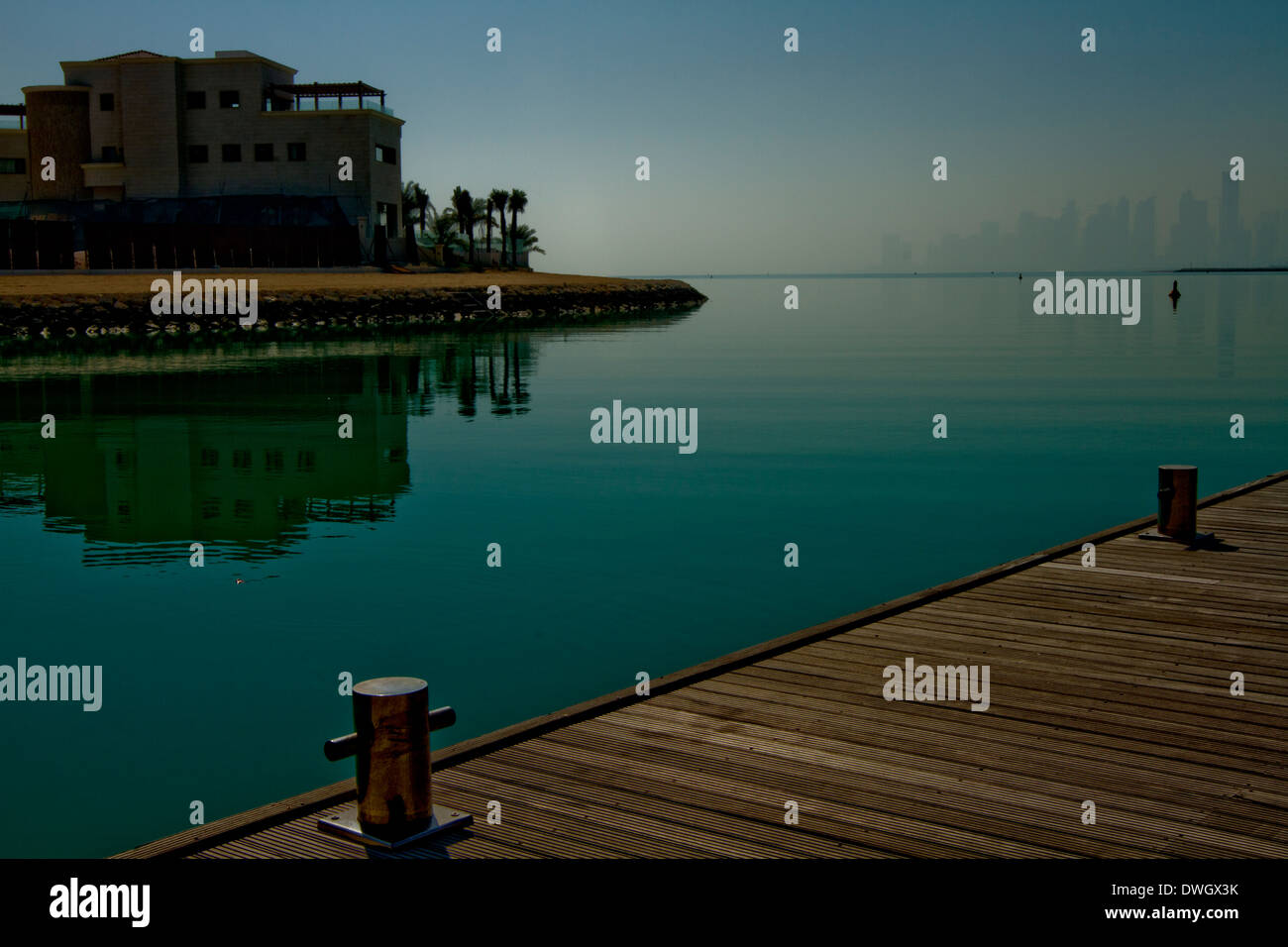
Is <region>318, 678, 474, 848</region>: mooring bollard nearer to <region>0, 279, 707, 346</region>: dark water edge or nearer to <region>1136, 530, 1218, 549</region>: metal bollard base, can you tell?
<region>1136, 530, 1218, 549</region>: metal bollard base

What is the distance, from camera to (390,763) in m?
5.50

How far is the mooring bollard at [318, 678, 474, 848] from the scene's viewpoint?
545cm

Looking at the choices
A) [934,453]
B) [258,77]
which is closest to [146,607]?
[934,453]

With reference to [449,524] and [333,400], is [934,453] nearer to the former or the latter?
[449,524]

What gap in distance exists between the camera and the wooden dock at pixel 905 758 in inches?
217

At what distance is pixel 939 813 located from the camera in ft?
18.9

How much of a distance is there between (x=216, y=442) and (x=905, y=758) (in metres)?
19.7

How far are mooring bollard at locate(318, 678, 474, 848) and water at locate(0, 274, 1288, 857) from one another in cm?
268

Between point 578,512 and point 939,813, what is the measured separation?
1182 centimetres

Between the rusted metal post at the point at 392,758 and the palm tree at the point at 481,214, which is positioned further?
the palm tree at the point at 481,214

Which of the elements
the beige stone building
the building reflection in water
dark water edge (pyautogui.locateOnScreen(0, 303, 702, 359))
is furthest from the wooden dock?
the beige stone building

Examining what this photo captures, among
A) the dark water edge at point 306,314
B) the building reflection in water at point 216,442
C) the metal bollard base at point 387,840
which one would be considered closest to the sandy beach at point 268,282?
the dark water edge at point 306,314

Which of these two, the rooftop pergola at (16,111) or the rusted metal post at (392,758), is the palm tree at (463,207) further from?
the rusted metal post at (392,758)

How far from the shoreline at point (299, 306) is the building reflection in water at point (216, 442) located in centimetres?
818
